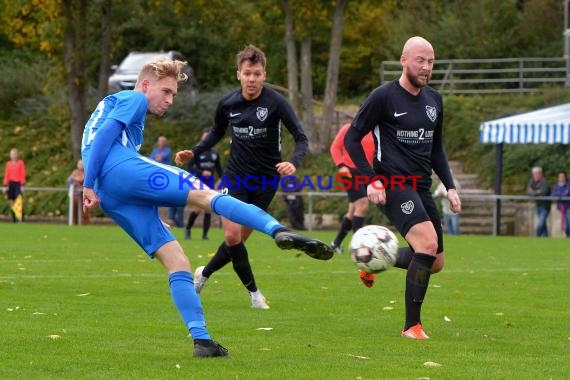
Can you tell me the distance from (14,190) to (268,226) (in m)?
25.6

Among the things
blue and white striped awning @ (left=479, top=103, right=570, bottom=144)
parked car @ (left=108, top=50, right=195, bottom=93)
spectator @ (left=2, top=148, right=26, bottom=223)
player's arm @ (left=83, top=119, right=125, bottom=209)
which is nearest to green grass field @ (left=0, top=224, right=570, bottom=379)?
player's arm @ (left=83, top=119, right=125, bottom=209)

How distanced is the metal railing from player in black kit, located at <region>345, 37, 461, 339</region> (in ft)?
92.9

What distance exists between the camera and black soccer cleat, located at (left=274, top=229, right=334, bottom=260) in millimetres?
7305

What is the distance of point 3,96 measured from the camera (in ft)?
144

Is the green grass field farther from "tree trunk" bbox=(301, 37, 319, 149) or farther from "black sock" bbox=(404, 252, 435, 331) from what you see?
"tree trunk" bbox=(301, 37, 319, 149)

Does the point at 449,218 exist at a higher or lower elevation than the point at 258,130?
lower

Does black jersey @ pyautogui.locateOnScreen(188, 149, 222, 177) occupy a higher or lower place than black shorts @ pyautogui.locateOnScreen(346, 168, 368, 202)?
higher

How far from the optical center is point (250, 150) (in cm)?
1175

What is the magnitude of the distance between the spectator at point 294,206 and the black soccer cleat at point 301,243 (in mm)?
23334

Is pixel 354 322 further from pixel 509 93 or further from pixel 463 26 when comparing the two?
pixel 463 26

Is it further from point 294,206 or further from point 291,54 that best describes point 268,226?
point 291,54

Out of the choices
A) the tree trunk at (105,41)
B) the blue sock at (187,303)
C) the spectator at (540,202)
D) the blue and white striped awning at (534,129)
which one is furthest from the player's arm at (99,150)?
the tree trunk at (105,41)

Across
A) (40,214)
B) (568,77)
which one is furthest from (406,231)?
(40,214)

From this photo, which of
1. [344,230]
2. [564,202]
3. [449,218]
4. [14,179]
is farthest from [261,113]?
[14,179]
